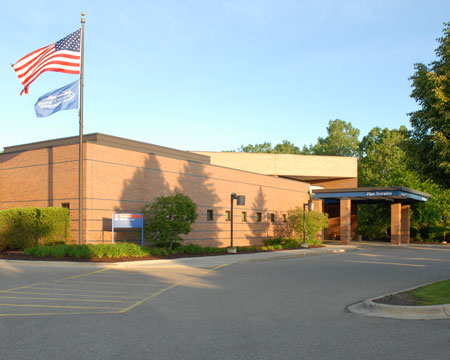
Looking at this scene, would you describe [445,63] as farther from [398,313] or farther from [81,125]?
[81,125]

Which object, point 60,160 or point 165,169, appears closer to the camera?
point 60,160

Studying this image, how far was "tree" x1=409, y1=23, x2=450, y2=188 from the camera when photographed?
42.5 feet

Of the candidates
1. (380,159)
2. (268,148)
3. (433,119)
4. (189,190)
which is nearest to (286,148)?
(268,148)

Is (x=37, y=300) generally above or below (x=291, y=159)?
below

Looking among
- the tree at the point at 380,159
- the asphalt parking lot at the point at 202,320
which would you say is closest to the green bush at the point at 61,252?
the asphalt parking lot at the point at 202,320

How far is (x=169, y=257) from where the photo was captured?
895 inches

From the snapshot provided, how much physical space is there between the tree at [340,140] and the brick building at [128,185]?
5456cm

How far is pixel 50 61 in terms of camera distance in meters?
21.7

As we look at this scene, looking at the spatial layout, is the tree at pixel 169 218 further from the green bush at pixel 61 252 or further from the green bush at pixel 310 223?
the green bush at pixel 310 223

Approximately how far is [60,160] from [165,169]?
6.31 metres

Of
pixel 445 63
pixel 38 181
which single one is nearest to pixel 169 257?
pixel 38 181

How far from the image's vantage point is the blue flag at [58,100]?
71.5 feet

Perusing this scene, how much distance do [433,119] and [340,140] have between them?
268 ft

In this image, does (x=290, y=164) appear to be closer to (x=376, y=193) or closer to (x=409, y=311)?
(x=376, y=193)
